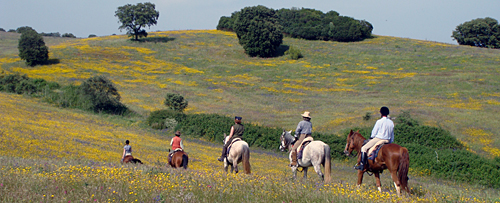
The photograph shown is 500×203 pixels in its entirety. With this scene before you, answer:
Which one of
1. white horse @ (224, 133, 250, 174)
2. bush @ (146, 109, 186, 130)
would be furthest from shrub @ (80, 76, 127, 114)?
white horse @ (224, 133, 250, 174)

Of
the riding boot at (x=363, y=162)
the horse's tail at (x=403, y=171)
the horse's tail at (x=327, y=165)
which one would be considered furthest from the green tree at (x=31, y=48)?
the horse's tail at (x=403, y=171)

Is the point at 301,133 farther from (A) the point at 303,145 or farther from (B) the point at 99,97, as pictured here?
(B) the point at 99,97

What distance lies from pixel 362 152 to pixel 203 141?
2149cm

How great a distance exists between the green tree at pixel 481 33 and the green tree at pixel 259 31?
51.4m

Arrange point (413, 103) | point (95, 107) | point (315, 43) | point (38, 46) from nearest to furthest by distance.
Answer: point (95, 107) → point (413, 103) → point (38, 46) → point (315, 43)

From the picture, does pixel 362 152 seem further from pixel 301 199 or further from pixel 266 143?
pixel 266 143

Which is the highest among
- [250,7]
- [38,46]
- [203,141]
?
[250,7]

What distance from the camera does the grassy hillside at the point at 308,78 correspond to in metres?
38.4

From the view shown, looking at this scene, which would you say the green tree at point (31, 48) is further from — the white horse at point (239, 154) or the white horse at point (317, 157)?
the white horse at point (317, 157)

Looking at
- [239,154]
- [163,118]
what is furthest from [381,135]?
[163,118]

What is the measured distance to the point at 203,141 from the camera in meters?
31.2

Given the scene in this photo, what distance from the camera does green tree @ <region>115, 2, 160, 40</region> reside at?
7819 centimetres

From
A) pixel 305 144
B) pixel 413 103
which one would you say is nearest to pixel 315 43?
pixel 413 103

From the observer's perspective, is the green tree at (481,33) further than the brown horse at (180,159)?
Yes
